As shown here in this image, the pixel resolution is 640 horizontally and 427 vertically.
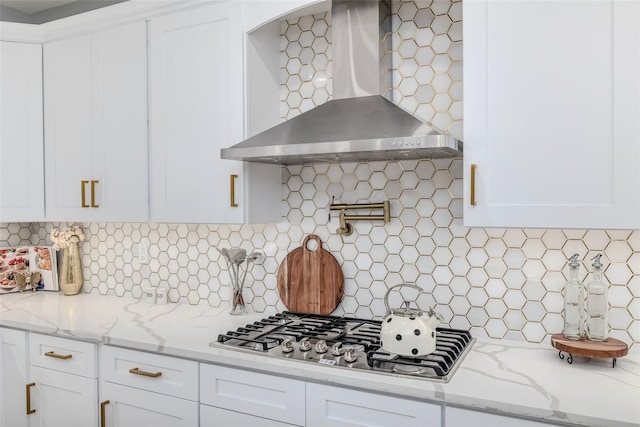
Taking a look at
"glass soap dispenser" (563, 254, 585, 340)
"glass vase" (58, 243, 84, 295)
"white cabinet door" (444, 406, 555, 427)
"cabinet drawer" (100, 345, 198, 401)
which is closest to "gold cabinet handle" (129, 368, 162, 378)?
"cabinet drawer" (100, 345, 198, 401)

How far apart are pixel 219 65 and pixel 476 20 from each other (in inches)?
44.8

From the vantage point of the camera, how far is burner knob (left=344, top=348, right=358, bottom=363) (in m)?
1.71

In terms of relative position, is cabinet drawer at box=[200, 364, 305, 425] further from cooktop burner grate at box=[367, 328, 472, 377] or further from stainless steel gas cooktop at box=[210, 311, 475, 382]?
cooktop burner grate at box=[367, 328, 472, 377]

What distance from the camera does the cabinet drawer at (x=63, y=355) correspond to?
2170mm

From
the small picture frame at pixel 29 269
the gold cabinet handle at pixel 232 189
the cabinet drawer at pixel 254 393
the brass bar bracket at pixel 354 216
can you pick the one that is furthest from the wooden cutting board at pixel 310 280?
the small picture frame at pixel 29 269

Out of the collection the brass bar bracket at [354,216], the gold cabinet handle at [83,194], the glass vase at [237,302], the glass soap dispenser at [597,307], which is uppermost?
the gold cabinet handle at [83,194]

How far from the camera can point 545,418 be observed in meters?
1.37

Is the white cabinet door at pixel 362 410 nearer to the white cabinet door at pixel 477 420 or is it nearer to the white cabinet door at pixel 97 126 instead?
the white cabinet door at pixel 477 420

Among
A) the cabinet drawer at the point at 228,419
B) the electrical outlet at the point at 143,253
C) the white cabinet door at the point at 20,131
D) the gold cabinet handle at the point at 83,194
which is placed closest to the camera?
the cabinet drawer at the point at 228,419

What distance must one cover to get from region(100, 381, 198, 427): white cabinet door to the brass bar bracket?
0.98 meters

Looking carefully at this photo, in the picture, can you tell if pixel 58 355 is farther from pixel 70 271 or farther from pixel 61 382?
pixel 70 271

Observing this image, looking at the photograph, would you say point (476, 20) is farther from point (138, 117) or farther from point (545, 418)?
point (138, 117)

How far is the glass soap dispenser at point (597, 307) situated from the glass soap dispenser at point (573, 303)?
3 cm

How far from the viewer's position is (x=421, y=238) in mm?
2162
